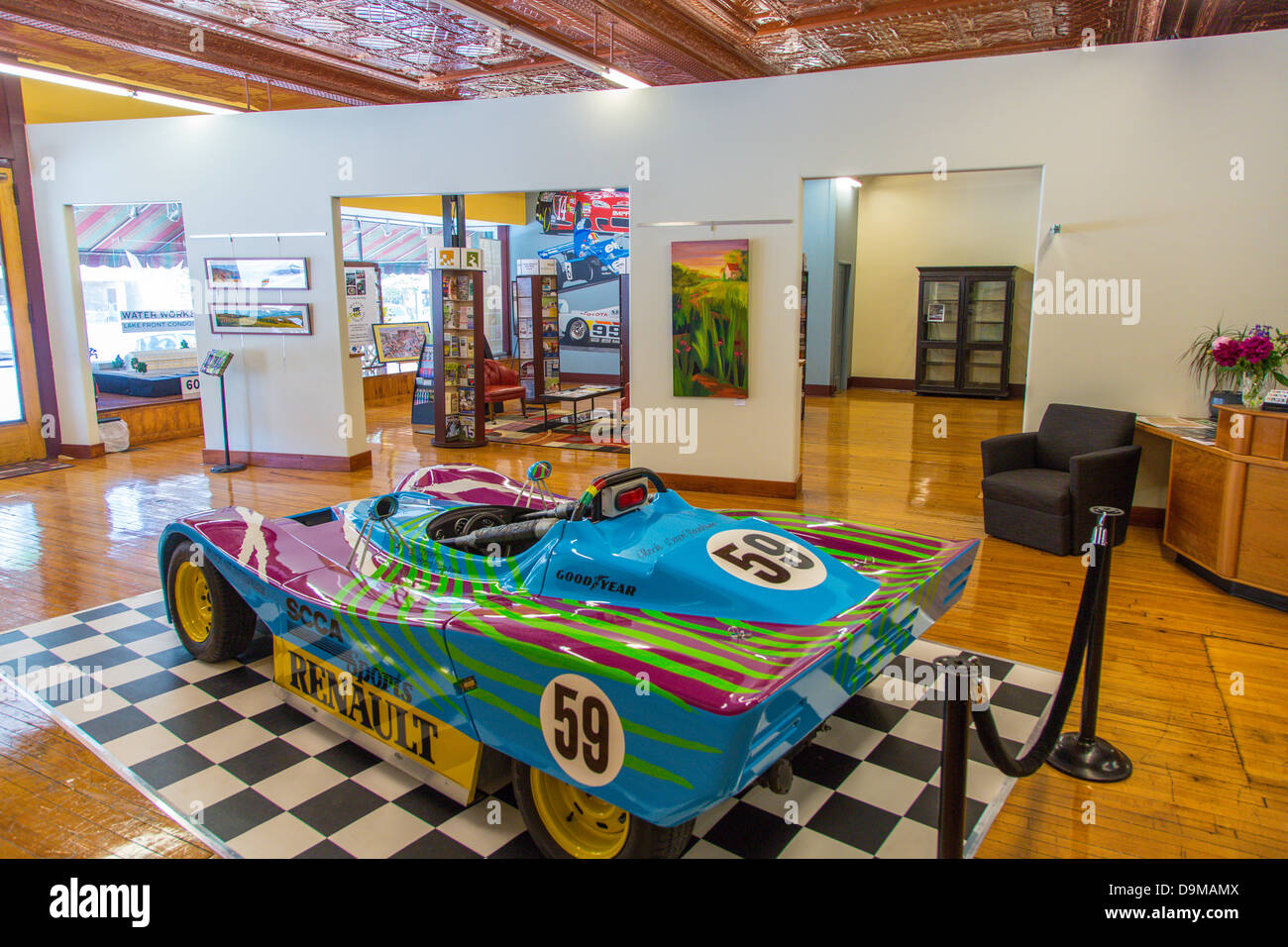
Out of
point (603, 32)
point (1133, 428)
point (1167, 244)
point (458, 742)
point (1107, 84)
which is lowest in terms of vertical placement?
point (458, 742)

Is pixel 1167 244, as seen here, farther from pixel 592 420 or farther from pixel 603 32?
pixel 592 420

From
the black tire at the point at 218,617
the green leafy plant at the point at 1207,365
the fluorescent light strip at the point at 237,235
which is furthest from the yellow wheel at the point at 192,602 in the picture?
the green leafy plant at the point at 1207,365

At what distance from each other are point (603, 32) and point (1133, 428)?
16.6ft

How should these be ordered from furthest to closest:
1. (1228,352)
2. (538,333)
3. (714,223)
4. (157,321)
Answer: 1. (538,333)
2. (157,321)
3. (714,223)
4. (1228,352)

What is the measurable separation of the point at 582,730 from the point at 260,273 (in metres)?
6.98

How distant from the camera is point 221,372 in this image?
297 inches

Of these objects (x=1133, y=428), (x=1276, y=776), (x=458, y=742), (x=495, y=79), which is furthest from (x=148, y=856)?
(x=495, y=79)

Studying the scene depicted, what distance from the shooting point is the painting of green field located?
20.6 feet

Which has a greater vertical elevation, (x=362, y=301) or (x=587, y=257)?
(x=587, y=257)

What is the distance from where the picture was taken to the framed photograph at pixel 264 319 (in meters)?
7.49

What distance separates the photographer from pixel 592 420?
35.4ft

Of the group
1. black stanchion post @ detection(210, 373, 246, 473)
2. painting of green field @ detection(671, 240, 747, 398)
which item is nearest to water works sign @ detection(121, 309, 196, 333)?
black stanchion post @ detection(210, 373, 246, 473)

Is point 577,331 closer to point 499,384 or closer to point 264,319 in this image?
point 499,384

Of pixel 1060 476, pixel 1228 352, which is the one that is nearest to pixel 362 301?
pixel 1060 476
